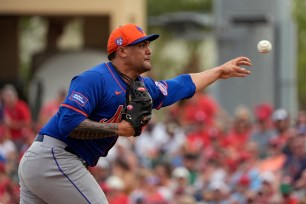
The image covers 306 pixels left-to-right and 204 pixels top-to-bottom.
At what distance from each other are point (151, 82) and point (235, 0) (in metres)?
10.8

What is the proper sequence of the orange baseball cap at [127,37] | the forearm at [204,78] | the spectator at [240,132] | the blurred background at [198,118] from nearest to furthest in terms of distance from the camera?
the orange baseball cap at [127,37] < the forearm at [204,78] < the blurred background at [198,118] < the spectator at [240,132]

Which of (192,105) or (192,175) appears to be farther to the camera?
(192,105)

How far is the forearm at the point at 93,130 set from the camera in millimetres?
7402

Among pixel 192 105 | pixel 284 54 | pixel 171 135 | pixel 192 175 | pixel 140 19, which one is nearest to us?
pixel 192 175

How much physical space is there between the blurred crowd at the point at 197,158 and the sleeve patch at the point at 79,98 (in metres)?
5.03

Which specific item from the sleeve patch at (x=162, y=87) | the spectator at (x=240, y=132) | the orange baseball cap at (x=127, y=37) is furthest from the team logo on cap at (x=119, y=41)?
the spectator at (x=240, y=132)

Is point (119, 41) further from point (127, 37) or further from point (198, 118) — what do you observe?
point (198, 118)

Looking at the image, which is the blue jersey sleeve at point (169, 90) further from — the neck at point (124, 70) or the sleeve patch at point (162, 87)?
the neck at point (124, 70)

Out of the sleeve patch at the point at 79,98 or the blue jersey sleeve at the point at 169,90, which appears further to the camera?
the blue jersey sleeve at the point at 169,90

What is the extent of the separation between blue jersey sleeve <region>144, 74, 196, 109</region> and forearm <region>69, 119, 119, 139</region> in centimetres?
68

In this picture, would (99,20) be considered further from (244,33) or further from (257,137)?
(257,137)

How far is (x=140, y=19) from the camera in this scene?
21.0 m

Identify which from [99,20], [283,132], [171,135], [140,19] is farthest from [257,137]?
[99,20]

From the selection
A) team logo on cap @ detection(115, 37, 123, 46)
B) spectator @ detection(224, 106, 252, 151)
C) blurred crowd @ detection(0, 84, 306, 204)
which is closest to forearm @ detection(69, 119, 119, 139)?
team logo on cap @ detection(115, 37, 123, 46)
